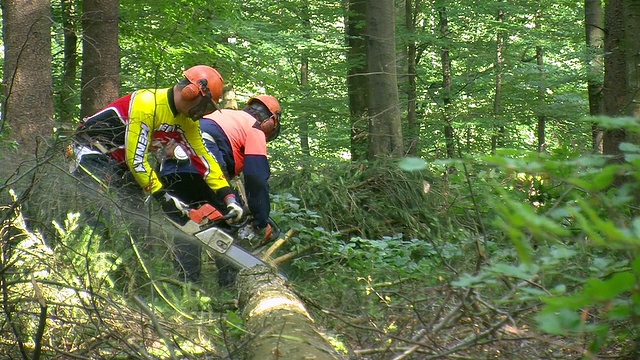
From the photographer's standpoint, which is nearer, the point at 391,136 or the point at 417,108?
the point at 391,136

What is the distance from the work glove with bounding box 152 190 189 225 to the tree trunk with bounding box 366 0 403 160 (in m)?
3.71

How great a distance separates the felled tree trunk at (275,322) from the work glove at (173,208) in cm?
88

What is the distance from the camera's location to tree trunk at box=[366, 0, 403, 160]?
8891mm

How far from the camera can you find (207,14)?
11141 mm

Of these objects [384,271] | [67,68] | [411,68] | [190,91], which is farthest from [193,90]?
[411,68]

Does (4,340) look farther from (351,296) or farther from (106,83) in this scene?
(106,83)

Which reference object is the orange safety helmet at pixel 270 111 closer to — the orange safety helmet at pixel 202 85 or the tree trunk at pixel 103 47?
the orange safety helmet at pixel 202 85

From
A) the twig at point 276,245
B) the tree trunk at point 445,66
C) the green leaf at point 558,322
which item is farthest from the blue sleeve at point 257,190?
the tree trunk at point 445,66

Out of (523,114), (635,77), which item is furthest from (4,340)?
(523,114)

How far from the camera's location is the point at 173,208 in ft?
18.5

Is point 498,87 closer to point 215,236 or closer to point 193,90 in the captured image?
point 193,90

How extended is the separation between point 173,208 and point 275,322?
7.88 ft

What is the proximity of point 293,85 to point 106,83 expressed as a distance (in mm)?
4500

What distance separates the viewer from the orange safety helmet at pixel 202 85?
224 inches
